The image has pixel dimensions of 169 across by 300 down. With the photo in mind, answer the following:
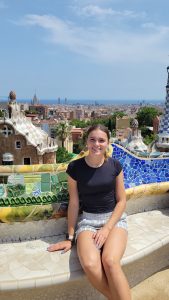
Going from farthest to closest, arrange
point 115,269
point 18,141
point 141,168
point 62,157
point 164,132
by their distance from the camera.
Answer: point 62,157 < point 18,141 < point 164,132 < point 141,168 < point 115,269

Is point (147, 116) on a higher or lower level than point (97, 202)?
lower

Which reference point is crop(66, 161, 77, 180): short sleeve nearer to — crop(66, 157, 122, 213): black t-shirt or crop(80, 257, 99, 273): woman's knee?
crop(66, 157, 122, 213): black t-shirt

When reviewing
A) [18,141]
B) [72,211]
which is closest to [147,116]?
[18,141]

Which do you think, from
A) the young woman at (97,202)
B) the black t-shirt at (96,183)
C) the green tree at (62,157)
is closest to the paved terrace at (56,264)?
the young woman at (97,202)

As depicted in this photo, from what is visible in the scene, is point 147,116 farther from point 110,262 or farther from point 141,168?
point 110,262

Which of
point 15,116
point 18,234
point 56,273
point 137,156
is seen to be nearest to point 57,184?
point 18,234

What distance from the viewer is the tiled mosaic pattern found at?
17.8ft

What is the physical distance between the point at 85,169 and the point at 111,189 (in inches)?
15.6

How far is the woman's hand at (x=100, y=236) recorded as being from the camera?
11.6 feet

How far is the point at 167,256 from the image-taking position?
186 inches

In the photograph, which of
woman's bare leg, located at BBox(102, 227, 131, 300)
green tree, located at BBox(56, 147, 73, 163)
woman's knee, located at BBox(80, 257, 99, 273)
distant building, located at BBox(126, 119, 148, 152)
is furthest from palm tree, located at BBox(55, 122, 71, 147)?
woman's knee, located at BBox(80, 257, 99, 273)

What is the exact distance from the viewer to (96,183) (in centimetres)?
379

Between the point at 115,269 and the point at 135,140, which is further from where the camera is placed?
the point at 135,140

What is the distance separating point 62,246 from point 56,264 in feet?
0.93
